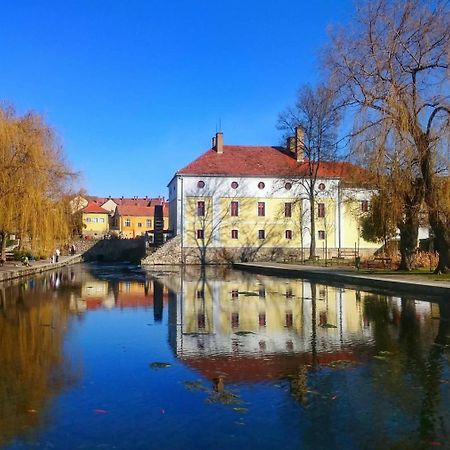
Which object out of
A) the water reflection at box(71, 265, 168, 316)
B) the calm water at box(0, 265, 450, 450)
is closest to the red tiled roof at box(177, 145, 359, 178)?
the water reflection at box(71, 265, 168, 316)

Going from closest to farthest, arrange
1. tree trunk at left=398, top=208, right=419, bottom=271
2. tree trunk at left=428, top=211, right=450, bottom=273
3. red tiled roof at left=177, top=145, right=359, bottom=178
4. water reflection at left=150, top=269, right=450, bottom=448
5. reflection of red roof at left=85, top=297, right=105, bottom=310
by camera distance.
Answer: water reflection at left=150, top=269, right=450, bottom=448
reflection of red roof at left=85, top=297, right=105, bottom=310
tree trunk at left=428, top=211, right=450, bottom=273
tree trunk at left=398, top=208, right=419, bottom=271
red tiled roof at left=177, top=145, right=359, bottom=178

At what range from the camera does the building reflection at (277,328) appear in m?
9.00

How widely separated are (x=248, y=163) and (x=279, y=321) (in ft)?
153

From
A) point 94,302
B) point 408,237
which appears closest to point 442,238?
point 408,237

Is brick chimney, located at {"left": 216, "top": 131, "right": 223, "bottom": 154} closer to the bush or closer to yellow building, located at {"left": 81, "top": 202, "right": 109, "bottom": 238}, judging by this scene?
the bush

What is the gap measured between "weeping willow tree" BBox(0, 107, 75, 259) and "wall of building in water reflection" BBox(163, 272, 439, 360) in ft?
35.2

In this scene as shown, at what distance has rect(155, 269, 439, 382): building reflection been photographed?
9.00 metres

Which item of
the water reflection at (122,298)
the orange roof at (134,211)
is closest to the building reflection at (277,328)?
the water reflection at (122,298)

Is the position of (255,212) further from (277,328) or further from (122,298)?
(277,328)

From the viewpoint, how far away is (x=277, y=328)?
12758mm

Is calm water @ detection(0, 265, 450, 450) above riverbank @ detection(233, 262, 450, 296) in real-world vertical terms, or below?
below

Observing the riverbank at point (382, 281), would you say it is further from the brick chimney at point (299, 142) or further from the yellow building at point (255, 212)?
the yellow building at point (255, 212)

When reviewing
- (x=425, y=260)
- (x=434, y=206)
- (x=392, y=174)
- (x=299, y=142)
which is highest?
(x=299, y=142)

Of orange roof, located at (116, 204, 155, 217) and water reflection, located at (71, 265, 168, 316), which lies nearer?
water reflection, located at (71, 265, 168, 316)
